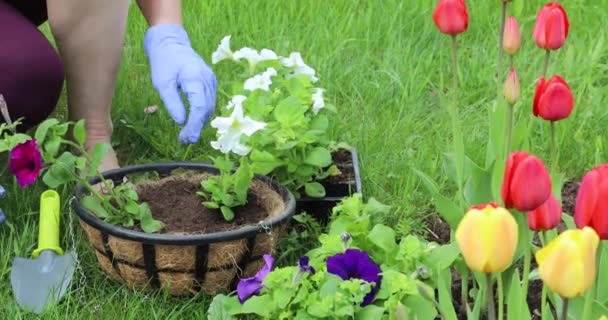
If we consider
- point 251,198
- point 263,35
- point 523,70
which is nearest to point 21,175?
point 251,198

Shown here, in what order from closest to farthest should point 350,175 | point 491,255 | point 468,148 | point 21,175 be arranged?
1. point 491,255
2. point 21,175
3. point 350,175
4. point 468,148

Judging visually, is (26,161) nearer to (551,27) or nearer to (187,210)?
(187,210)

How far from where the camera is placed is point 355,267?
1228 millimetres

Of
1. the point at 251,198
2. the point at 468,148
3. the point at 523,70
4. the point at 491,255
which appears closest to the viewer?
the point at 491,255

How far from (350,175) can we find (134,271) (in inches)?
18.9

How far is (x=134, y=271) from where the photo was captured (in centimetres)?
141

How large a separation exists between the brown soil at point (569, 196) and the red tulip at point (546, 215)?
0.87m

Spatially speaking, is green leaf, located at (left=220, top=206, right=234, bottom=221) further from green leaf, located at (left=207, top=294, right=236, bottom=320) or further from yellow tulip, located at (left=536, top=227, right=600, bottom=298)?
yellow tulip, located at (left=536, top=227, right=600, bottom=298)

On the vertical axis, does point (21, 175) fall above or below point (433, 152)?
above

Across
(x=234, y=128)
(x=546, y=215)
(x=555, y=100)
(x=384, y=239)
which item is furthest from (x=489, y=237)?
(x=234, y=128)

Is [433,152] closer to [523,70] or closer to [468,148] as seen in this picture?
[468,148]

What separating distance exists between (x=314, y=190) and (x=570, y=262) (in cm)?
96

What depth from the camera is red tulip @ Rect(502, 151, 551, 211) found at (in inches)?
29.2

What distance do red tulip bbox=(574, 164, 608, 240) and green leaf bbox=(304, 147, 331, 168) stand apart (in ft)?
2.71
